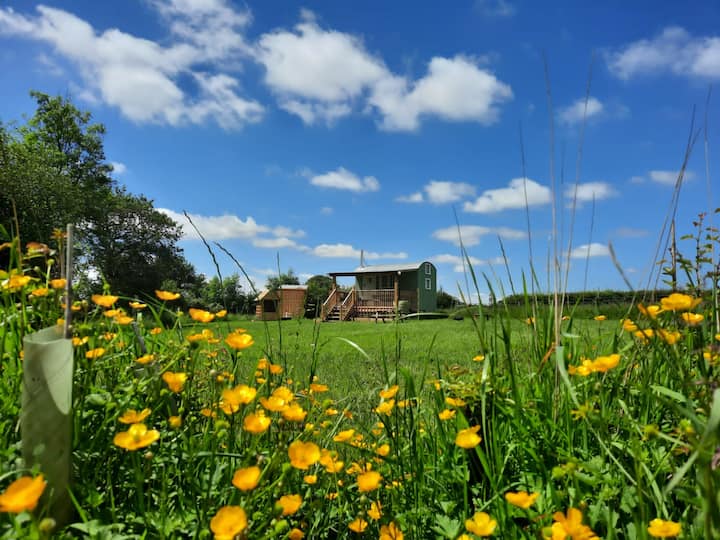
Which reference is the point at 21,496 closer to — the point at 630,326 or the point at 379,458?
the point at 379,458

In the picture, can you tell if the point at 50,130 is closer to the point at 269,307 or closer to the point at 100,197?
the point at 100,197

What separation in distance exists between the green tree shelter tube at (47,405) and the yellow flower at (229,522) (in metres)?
0.33

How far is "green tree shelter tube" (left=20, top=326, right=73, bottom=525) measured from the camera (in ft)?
2.49

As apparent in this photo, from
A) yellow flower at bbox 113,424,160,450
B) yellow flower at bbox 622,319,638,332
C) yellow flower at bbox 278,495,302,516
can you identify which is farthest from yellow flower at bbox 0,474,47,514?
yellow flower at bbox 622,319,638,332

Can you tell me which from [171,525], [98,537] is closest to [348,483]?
[171,525]

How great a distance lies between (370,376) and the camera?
3764 millimetres

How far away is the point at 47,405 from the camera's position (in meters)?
0.77

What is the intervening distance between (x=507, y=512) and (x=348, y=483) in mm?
502

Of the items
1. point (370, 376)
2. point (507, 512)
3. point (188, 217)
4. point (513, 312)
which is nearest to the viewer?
point (507, 512)

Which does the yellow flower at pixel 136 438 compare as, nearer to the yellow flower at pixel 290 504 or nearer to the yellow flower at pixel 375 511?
the yellow flower at pixel 290 504

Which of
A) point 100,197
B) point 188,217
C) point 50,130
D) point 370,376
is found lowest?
point 370,376

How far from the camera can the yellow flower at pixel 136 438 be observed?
76 cm

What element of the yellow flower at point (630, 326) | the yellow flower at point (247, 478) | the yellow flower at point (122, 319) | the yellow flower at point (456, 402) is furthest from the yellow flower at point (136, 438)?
the yellow flower at point (630, 326)

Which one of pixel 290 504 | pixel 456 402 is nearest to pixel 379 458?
pixel 456 402
